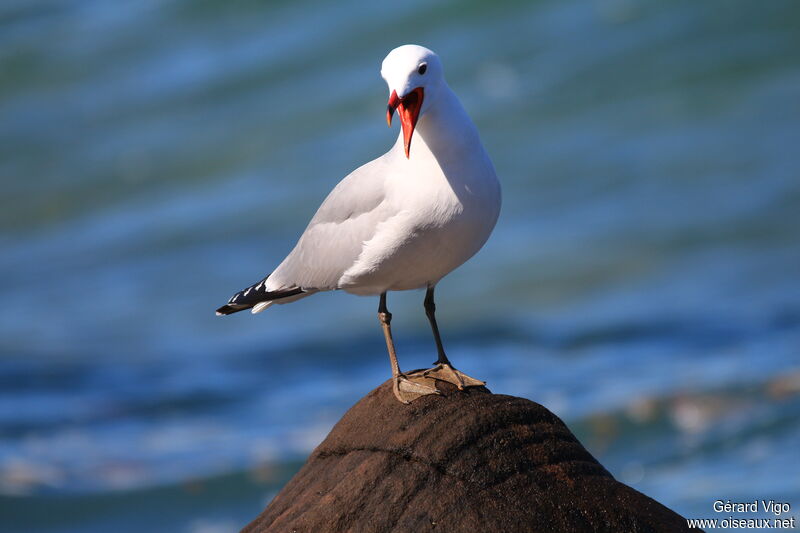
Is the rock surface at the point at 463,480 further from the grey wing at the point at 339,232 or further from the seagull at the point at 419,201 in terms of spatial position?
the grey wing at the point at 339,232

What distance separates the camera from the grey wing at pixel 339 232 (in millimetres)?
5809

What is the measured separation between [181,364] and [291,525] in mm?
11320

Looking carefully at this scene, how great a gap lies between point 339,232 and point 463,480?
4.82 ft

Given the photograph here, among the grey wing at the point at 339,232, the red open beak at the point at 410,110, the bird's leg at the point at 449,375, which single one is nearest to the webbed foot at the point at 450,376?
the bird's leg at the point at 449,375

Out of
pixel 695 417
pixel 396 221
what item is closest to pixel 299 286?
pixel 396 221

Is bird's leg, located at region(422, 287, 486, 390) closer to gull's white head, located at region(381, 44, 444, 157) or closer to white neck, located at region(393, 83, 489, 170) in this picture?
white neck, located at region(393, 83, 489, 170)

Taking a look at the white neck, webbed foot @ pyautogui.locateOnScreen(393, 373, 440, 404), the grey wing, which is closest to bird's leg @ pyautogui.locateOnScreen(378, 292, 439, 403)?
webbed foot @ pyautogui.locateOnScreen(393, 373, 440, 404)

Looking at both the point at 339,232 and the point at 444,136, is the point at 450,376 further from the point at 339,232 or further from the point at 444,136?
the point at 444,136

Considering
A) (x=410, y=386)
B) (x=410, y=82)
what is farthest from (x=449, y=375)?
(x=410, y=82)

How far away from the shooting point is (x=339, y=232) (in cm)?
613

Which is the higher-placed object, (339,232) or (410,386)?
(339,232)

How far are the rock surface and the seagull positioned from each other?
0.63ft

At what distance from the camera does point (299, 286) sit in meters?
6.31

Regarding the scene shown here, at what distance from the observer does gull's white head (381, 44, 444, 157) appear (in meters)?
5.23
